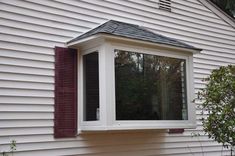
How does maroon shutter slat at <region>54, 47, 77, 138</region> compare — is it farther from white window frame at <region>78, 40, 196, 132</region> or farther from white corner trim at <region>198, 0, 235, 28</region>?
white corner trim at <region>198, 0, 235, 28</region>

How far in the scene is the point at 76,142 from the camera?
5.71 metres

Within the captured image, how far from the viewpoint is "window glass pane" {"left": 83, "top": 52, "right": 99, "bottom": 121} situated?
5535mm

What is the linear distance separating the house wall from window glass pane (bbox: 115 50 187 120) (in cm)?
70

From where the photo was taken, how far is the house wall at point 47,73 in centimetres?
514

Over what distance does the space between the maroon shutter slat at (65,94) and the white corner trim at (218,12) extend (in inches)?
159

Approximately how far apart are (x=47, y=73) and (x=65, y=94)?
43 cm

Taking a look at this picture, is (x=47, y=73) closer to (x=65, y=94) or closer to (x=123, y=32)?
(x=65, y=94)

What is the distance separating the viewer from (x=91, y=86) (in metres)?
5.66

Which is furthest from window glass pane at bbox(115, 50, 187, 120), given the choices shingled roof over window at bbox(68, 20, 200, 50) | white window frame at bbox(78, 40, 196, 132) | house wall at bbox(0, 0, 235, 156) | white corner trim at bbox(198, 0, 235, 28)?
white corner trim at bbox(198, 0, 235, 28)

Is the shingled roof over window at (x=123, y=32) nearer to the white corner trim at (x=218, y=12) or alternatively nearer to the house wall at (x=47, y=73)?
the house wall at (x=47, y=73)

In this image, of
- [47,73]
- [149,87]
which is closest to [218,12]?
[149,87]

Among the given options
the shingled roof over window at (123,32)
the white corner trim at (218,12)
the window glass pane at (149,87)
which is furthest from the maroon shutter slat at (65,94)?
the white corner trim at (218,12)

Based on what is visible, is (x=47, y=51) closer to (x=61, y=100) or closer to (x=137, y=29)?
(x=61, y=100)

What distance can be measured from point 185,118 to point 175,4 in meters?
2.68
